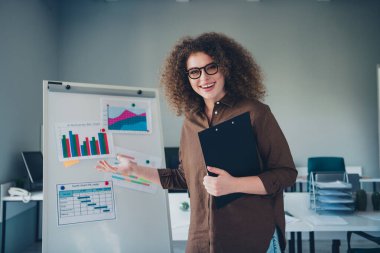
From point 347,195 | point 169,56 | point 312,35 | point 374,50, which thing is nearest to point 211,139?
point 169,56

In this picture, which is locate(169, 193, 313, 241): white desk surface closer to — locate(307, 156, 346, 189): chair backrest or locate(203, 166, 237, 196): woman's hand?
locate(203, 166, 237, 196): woman's hand

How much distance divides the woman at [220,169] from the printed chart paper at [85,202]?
0.89ft

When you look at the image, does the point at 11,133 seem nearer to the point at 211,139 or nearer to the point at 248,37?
the point at 211,139

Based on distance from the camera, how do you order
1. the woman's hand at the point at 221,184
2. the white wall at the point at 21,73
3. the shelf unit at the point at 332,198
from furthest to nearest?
the white wall at the point at 21,73 → the shelf unit at the point at 332,198 → the woman's hand at the point at 221,184

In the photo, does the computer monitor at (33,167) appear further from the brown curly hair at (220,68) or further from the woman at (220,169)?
the brown curly hair at (220,68)

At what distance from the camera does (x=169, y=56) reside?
1377 mm

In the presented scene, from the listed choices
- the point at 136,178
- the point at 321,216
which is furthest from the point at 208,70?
the point at 321,216

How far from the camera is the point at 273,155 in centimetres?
106

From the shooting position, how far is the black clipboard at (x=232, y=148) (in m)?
1.06

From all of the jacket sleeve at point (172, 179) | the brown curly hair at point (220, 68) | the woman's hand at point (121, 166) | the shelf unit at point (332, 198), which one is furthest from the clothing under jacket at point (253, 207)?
the shelf unit at point (332, 198)

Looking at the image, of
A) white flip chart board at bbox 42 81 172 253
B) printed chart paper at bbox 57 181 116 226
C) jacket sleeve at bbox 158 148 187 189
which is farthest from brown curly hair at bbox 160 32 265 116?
printed chart paper at bbox 57 181 116 226

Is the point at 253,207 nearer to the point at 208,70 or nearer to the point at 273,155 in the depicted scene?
the point at 273,155

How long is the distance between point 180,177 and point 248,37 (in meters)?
3.50

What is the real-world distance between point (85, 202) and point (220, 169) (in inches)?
31.8
